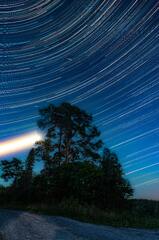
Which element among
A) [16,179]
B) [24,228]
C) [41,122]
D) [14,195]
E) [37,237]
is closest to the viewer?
[37,237]

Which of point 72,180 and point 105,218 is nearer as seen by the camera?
point 105,218

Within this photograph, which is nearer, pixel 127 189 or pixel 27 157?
pixel 127 189

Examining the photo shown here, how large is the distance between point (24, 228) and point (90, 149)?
115ft

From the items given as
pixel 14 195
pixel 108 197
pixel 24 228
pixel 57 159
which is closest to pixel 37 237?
pixel 24 228

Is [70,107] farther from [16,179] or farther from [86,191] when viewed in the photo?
[86,191]

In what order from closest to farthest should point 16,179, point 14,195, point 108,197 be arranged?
1. point 108,197
2. point 14,195
3. point 16,179

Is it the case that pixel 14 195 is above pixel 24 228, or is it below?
above

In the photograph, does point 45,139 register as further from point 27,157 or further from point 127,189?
point 127,189

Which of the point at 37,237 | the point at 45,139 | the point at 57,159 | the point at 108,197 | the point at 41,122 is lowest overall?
the point at 37,237

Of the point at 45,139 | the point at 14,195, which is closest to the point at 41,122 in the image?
the point at 45,139

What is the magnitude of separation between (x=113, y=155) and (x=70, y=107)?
12.2 metres

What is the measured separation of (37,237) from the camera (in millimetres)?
11555

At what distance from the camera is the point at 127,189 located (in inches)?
1236

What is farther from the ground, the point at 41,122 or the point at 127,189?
the point at 41,122
